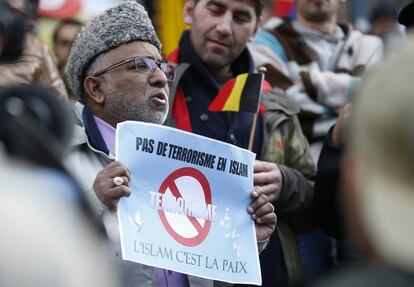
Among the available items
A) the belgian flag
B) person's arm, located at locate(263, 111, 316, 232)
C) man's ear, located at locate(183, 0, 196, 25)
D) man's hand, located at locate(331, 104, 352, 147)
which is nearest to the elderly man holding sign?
man's hand, located at locate(331, 104, 352, 147)

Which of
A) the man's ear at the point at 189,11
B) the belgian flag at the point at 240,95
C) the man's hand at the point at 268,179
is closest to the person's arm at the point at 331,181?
the man's hand at the point at 268,179

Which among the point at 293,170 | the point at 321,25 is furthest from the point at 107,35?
the point at 321,25

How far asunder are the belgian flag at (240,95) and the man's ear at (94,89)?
0.74 metres

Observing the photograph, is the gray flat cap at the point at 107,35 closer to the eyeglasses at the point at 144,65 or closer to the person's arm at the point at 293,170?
the eyeglasses at the point at 144,65

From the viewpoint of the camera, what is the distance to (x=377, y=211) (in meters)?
2.14

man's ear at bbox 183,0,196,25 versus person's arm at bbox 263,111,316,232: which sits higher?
man's ear at bbox 183,0,196,25

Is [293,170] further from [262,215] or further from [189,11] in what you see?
[189,11]

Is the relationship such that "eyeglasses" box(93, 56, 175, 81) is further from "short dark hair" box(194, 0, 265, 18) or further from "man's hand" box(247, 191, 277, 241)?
"short dark hair" box(194, 0, 265, 18)

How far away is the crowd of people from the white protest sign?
0.28 ft

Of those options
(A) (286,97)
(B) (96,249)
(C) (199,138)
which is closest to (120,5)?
(C) (199,138)

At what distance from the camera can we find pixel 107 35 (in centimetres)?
484

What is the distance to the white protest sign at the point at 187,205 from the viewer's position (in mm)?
4199

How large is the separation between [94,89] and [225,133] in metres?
0.90

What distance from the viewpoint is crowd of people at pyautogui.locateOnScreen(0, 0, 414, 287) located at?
7.04 feet
